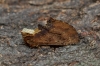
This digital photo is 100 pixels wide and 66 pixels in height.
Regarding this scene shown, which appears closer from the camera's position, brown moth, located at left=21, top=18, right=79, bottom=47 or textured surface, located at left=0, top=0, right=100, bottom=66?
textured surface, located at left=0, top=0, right=100, bottom=66

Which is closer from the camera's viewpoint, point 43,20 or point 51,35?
point 51,35

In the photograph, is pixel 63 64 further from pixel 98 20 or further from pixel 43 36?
pixel 98 20

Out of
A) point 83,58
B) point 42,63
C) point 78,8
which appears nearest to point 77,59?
point 83,58

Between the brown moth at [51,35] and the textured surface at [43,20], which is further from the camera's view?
the brown moth at [51,35]
